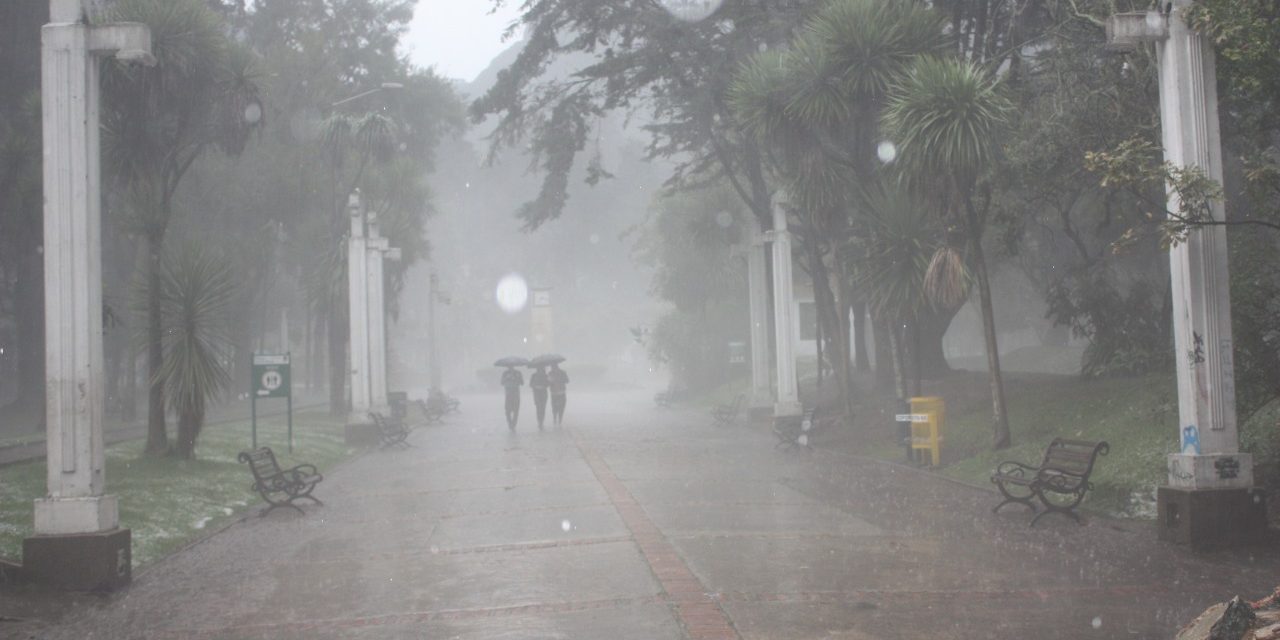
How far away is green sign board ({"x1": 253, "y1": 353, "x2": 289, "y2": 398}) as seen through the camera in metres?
21.1

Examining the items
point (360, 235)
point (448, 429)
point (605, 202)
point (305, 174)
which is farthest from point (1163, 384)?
point (605, 202)

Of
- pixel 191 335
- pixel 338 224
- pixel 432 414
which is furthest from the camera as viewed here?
pixel 432 414

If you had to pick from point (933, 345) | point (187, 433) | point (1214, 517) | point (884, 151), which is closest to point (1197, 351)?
point (1214, 517)

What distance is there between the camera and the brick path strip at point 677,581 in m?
6.95

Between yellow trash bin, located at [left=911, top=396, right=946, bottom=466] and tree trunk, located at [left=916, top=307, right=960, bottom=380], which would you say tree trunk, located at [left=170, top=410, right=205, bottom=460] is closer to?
yellow trash bin, located at [left=911, top=396, right=946, bottom=466]

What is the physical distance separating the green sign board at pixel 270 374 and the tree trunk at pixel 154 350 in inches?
123

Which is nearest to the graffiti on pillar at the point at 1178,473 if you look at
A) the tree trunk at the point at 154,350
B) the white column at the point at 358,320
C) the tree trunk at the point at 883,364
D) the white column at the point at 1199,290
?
the white column at the point at 1199,290

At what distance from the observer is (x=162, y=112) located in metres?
Result: 18.3

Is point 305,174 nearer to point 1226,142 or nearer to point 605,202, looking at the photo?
point 1226,142

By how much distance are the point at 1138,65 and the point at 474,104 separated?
14.1 metres

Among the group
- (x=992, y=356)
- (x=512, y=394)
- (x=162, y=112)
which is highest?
(x=162, y=112)

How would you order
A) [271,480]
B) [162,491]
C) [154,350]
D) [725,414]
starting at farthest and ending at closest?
[725,414] < [154,350] < [162,491] < [271,480]

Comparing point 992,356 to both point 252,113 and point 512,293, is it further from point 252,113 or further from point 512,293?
point 512,293

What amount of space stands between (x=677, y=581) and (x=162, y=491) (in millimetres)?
8664
